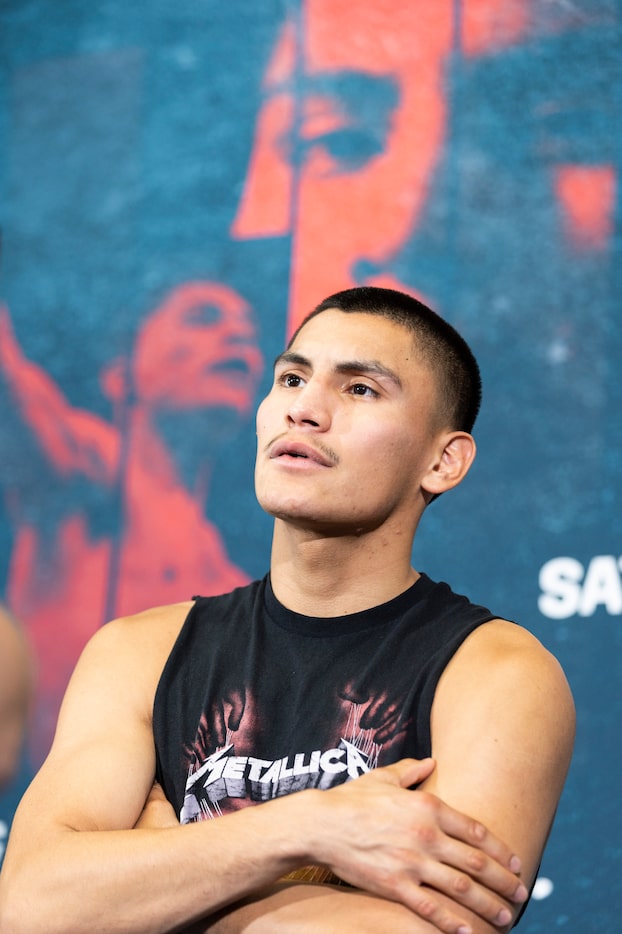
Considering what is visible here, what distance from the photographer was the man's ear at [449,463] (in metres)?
1.84

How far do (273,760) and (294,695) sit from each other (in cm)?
11

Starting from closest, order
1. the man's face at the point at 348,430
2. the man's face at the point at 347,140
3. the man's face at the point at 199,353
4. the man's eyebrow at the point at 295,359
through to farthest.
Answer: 1. the man's face at the point at 348,430
2. the man's eyebrow at the point at 295,359
3. the man's face at the point at 347,140
4. the man's face at the point at 199,353

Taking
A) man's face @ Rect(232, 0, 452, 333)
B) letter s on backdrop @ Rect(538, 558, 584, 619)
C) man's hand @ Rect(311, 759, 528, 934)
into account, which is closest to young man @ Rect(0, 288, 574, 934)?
man's hand @ Rect(311, 759, 528, 934)

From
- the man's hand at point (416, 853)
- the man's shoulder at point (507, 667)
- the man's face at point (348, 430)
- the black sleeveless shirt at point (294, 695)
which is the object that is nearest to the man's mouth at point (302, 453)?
the man's face at point (348, 430)

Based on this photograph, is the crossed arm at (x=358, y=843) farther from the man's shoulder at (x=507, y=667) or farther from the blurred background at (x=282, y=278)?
the blurred background at (x=282, y=278)

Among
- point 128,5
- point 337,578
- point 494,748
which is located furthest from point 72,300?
point 494,748

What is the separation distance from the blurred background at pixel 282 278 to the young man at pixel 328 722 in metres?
0.79

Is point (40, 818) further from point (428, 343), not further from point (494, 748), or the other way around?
point (428, 343)

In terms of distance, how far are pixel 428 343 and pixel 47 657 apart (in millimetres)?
1755

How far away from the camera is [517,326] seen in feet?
9.00

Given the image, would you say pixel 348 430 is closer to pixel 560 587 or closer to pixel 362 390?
pixel 362 390

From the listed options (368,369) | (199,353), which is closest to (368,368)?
(368,369)

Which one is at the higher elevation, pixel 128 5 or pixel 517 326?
pixel 128 5

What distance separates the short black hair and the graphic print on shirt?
0.55 meters
